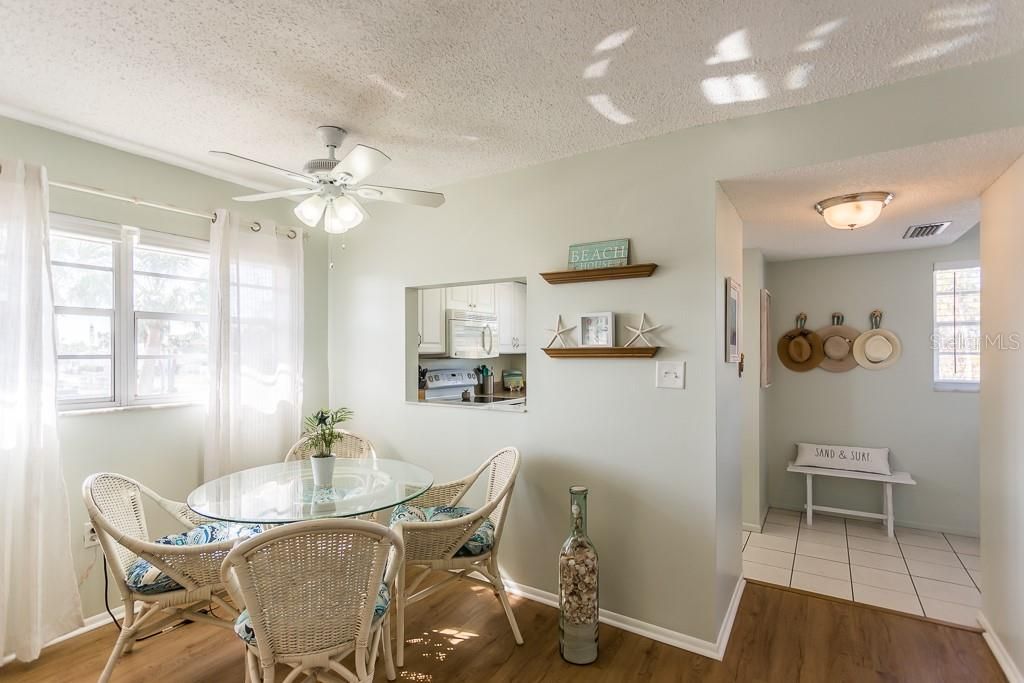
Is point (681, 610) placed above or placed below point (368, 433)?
below

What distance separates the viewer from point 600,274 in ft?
8.57

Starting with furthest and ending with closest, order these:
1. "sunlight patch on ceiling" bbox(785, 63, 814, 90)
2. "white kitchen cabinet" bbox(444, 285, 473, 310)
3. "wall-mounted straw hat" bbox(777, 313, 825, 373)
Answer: "white kitchen cabinet" bbox(444, 285, 473, 310)
"wall-mounted straw hat" bbox(777, 313, 825, 373)
"sunlight patch on ceiling" bbox(785, 63, 814, 90)

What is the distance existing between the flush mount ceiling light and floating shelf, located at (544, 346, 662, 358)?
114cm

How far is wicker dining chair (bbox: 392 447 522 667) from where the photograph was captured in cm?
228

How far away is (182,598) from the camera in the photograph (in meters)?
2.04

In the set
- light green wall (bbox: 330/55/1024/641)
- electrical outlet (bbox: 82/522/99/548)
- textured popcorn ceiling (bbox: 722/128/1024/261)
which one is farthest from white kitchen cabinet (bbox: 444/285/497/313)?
electrical outlet (bbox: 82/522/99/548)

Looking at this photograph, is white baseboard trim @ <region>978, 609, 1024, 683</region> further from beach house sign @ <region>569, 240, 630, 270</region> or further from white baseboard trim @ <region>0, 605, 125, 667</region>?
white baseboard trim @ <region>0, 605, 125, 667</region>

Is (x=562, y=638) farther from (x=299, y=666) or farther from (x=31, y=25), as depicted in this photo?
(x=31, y=25)

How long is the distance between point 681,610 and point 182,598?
2.10 metres

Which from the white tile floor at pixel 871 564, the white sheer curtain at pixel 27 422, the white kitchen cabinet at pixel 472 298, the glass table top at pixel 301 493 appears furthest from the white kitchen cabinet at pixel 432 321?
the white tile floor at pixel 871 564

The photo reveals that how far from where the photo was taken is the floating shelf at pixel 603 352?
2.49 metres

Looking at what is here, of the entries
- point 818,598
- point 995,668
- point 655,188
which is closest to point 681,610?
point 818,598

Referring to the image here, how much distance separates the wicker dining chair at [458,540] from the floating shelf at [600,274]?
2.98 ft

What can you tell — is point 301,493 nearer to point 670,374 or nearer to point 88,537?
point 88,537
